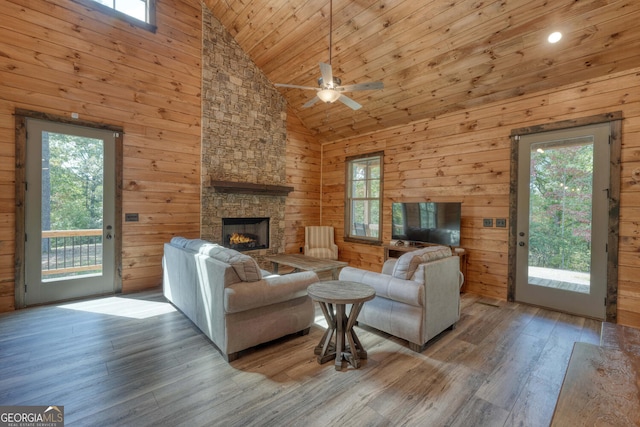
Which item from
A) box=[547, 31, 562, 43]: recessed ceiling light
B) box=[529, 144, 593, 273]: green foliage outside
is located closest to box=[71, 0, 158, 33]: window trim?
box=[547, 31, 562, 43]: recessed ceiling light

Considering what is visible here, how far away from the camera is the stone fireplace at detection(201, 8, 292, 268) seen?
516 cm

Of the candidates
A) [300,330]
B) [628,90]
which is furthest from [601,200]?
[300,330]

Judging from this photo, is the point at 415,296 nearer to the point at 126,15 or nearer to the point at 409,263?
the point at 409,263

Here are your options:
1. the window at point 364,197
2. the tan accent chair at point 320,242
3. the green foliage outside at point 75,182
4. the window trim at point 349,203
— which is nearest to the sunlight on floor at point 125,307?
the green foliage outside at point 75,182

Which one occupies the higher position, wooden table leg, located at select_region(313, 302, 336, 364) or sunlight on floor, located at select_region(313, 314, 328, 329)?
wooden table leg, located at select_region(313, 302, 336, 364)

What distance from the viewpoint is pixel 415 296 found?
257 centimetres

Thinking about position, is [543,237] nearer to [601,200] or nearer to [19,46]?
[601,200]

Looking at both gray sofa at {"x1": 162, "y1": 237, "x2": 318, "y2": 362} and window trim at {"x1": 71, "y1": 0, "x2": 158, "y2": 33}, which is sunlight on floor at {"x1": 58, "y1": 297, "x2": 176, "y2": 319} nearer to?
gray sofa at {"x1": 162, "y1": 237, "x2": 318, "y2": 362}

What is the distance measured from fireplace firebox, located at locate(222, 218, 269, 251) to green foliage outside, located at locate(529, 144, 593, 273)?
4.69 metres

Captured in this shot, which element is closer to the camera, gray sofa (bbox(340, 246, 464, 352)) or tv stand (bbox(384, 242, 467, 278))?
gray sofa (bbox(340, 246, 464, 352))

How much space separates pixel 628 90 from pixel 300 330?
15.2 feet

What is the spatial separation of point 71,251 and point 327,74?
4198 mm

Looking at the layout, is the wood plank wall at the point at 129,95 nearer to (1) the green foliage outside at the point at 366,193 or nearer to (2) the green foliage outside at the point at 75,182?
(2) the green foliage outside at the point at 75,182

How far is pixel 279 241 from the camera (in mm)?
A: 6184
